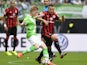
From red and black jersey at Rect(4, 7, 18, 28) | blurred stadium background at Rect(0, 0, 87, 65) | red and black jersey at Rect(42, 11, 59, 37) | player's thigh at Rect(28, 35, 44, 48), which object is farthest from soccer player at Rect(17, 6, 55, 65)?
blurred stadium background at Rect(0, 0, 87, 65)

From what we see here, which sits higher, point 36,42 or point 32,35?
point 32,35

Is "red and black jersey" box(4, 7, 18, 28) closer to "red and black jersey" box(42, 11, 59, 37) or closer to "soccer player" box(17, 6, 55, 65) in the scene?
"red and black jersey" box(42, 11, 59, 37)

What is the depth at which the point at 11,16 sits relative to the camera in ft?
66.5

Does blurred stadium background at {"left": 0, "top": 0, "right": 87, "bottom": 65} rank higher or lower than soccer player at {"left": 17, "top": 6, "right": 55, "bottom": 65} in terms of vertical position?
lower

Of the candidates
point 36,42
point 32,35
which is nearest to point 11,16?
point 32,35

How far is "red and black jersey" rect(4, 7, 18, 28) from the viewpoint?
20.1 meters

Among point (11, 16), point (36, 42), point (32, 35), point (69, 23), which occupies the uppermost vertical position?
point (32, 35)

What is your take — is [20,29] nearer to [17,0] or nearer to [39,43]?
[17,0]

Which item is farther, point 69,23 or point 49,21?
point 69,23

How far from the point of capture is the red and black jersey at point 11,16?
20141mm

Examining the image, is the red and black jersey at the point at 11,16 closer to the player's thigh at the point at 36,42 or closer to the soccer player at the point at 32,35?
the soccer player at the point at 32,35

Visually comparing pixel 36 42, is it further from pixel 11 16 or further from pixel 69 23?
pixel 69 23

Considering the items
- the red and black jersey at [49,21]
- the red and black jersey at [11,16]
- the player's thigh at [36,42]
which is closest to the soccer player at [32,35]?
the player's thigh at [36,42]

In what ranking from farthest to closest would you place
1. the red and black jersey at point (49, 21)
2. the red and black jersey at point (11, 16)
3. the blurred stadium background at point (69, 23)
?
the blurred stadium background at point (69, 23)
the red and black jersey at point (11, 16)
the red and black jersey at point (49, 21)
